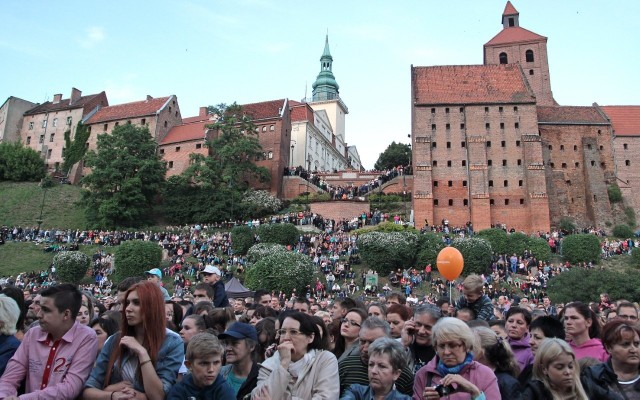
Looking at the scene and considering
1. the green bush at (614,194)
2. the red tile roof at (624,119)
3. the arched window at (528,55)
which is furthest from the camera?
the arched window at (528,55)

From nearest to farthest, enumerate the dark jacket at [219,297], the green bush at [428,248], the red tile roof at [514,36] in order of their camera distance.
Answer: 1. the dark jacket at [219,297]
2. the green bush at [428,248]
3. the red tile roof at [514,36]

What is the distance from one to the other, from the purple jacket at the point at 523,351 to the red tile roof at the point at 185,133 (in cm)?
5122

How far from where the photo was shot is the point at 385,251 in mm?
33125

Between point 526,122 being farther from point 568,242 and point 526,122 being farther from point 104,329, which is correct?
point 104,329

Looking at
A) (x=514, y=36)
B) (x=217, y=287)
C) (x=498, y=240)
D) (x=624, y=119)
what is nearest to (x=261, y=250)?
(x=498, y=240)

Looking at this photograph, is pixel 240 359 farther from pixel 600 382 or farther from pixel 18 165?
pixel 18 165

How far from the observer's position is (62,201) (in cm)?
5244

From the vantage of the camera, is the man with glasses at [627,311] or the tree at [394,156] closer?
the man with glasses at [627,311]

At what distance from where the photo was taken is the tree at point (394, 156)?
235 feet

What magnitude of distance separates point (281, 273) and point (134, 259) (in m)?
10.4

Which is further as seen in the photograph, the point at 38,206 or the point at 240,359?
the point at 38,206

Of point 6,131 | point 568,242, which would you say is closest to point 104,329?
point 568,242

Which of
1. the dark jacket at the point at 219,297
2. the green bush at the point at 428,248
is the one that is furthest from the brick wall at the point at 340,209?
the dark jacket at the point at 219,297

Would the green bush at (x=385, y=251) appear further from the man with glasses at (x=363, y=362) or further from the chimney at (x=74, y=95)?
the chimney at (x=74, y=95)
